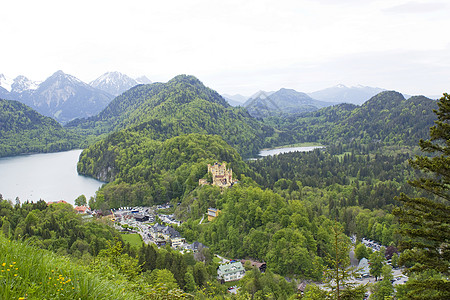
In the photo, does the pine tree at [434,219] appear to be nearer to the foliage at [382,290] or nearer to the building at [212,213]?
the foliage at [382,290]

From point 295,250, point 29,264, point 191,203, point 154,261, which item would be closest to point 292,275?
point 295,250

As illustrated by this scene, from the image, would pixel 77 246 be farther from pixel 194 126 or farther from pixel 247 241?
pixel 194 126

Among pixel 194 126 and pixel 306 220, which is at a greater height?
pixel 194 126

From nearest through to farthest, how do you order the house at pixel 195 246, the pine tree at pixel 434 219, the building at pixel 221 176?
1. the pine tree at pixel 434 219
2. the house at pixel 195 246
3. the building at pixel 221 176

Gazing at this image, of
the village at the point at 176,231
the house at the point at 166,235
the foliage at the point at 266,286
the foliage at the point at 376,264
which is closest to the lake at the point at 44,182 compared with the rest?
the village at the point at 176,231

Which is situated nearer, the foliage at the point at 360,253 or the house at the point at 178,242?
the foliage at the point at 360,253

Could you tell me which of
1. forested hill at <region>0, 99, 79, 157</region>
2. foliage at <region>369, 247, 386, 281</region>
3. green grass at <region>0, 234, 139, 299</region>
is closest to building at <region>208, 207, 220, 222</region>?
foliage at <region>369, 247, 386, 281</region>
